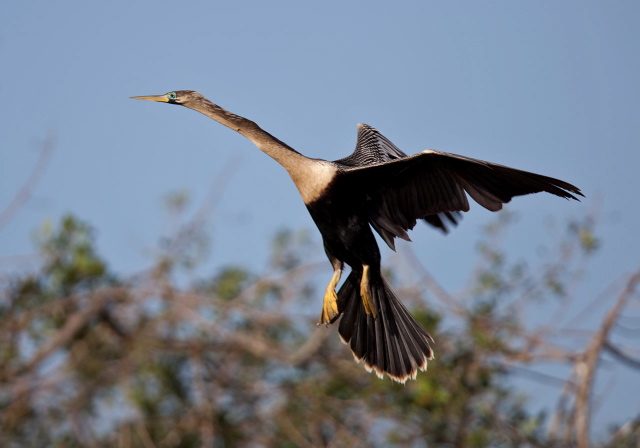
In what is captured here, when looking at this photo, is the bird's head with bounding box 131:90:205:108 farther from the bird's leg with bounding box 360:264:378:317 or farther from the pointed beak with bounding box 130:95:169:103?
the bird's leg with bounding box 360:264:378:317

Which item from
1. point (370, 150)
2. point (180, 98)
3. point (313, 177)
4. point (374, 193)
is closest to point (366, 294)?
point (374, 193)

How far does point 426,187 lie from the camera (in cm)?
375

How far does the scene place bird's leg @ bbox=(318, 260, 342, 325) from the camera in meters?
4.03

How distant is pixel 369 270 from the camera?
13.2 feet

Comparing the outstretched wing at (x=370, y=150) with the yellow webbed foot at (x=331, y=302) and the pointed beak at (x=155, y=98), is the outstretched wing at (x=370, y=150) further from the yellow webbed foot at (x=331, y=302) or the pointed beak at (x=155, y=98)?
the pointed beak at (x=155, y=98)

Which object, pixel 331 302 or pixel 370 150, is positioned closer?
pixel 331 302

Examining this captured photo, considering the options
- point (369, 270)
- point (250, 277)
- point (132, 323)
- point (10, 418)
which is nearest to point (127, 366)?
point (132, 323)

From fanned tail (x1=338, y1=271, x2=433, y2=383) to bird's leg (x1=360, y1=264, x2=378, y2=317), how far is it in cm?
11

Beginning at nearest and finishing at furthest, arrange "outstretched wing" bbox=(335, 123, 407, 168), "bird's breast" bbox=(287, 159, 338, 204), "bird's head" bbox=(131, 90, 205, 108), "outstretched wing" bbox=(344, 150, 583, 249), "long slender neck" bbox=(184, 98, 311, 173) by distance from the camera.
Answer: "outstretched wing" bbox=(344, 150, 583, 249), "bird's breast" bbox=(287, 159, 338, 204), "long slender neck" bbox=(184, 98, 311, 173), "bird's head" bbox=(131, 90, 205, 108), "outstretched wing" bbox=(335, 123, 407, 168)

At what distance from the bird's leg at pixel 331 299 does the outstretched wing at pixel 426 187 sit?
1.15ft

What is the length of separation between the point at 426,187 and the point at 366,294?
24.8 inches

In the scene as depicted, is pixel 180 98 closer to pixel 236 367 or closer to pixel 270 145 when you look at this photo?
pixel 270 145

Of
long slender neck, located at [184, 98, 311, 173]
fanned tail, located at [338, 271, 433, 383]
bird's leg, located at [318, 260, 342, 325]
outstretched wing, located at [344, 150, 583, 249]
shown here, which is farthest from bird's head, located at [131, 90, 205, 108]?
fanned tail, located at [338, 271, 433, 383]

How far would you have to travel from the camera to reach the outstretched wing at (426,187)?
137 inches
